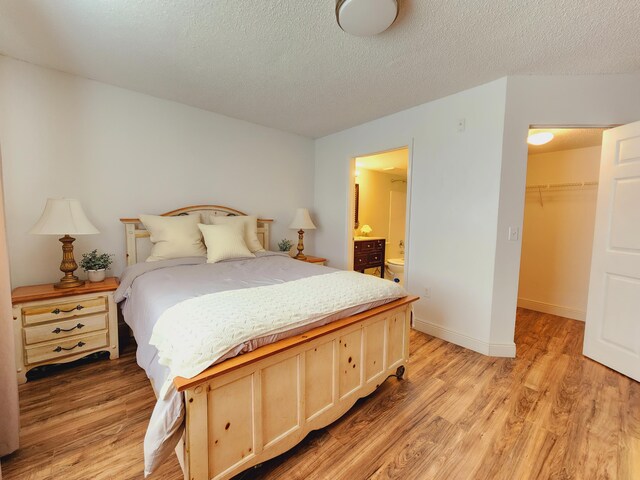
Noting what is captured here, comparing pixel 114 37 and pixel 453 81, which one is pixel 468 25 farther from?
pixel 114 37

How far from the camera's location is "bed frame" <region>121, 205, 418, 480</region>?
106 cm

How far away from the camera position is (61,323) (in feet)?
6.63

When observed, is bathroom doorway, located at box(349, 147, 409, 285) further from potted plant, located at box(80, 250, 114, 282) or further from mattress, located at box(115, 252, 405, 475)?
potted plant, located at box(80, 250, 114, 282)

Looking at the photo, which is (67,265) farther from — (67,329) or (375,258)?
(375,258)

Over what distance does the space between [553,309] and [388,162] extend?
3.08 meters

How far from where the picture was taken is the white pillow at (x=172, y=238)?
2.45 meters

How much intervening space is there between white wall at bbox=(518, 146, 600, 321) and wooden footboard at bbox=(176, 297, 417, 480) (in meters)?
2.93

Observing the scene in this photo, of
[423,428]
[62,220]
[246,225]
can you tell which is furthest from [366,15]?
[62,220]

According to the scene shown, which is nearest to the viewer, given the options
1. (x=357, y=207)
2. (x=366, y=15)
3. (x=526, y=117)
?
(x=366, y=15)

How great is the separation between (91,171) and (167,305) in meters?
1.90

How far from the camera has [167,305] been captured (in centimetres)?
140

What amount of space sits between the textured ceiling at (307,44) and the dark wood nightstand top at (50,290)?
1762mm

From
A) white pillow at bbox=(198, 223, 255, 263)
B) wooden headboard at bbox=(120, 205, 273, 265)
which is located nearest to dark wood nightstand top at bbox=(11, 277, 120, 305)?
wooden headboard at bbox=(120, 205, 273, 265)

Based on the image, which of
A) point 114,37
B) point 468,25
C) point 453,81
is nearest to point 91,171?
point 114,37
